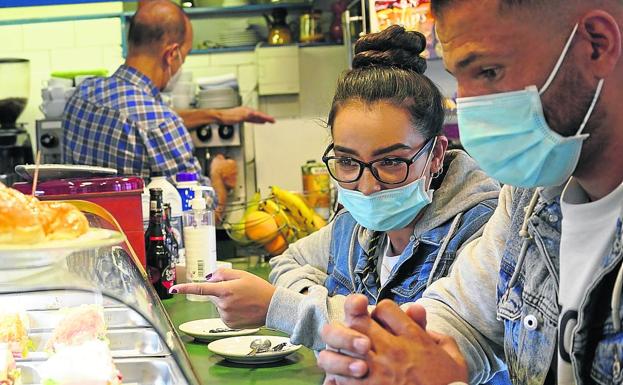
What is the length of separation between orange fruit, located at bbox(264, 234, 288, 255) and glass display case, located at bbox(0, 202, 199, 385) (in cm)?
181

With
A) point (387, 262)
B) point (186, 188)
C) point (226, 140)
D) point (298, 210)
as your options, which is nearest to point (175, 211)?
point (186, 188)

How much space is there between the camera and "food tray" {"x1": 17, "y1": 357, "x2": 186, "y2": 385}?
1712 millimetres

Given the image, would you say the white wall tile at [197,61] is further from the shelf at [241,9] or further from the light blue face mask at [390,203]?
the light blue face mask at [390,203]

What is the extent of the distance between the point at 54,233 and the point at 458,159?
1201mm

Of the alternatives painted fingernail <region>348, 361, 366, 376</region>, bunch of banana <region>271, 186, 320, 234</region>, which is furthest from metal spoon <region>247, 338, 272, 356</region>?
bunch of banana <region>271, 186, 320, 234</region>

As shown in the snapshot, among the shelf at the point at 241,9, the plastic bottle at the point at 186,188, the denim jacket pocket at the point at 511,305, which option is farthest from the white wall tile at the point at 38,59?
the denim jacket pocket at the point at 511,305

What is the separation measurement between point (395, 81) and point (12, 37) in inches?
222

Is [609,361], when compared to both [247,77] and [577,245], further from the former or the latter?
[247,77]

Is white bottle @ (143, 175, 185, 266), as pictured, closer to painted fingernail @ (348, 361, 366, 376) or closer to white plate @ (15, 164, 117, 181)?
white plate @ (15, 164, 117, 181)

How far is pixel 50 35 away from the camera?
23.2 feet

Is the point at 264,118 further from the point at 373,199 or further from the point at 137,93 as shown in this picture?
the point at 373,199

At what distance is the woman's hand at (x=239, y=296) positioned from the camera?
6.72ft

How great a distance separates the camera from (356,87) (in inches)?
88.7

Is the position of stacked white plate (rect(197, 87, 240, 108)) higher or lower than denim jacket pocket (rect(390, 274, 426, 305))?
higher
